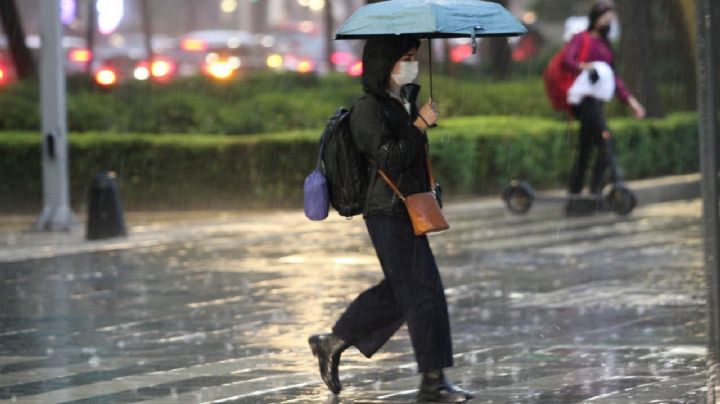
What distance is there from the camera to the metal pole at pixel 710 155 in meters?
6.87

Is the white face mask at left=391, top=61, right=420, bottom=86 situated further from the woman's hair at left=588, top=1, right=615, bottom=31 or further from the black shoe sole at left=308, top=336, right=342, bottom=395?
the woman's hair at left=588, top=1, right=615, bottom=31

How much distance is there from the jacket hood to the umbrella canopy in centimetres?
6

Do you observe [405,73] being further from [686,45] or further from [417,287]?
[686,45]

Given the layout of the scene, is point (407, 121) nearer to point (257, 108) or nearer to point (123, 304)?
point (123, 304)

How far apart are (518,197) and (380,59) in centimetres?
1000

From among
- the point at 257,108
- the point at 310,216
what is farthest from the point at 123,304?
the point at 257,108

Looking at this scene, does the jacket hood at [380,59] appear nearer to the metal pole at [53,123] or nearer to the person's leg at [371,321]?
the person's leg at [371,321]

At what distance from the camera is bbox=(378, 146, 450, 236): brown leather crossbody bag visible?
304 inches

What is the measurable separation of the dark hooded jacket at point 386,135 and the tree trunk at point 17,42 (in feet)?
62.8

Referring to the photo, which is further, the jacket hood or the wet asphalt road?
the wet asphalt road

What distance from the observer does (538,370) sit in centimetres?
891

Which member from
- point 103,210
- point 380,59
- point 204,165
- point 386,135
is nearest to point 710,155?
point 386,135

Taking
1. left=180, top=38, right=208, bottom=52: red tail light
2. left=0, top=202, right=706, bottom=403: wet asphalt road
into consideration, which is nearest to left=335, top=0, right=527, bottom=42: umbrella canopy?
left=0, top=202, right=706, bottom=403: wet asphalt road

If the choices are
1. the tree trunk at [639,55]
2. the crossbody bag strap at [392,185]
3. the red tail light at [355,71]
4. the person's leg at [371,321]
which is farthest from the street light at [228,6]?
the crossbody bag strap at [392,185]
